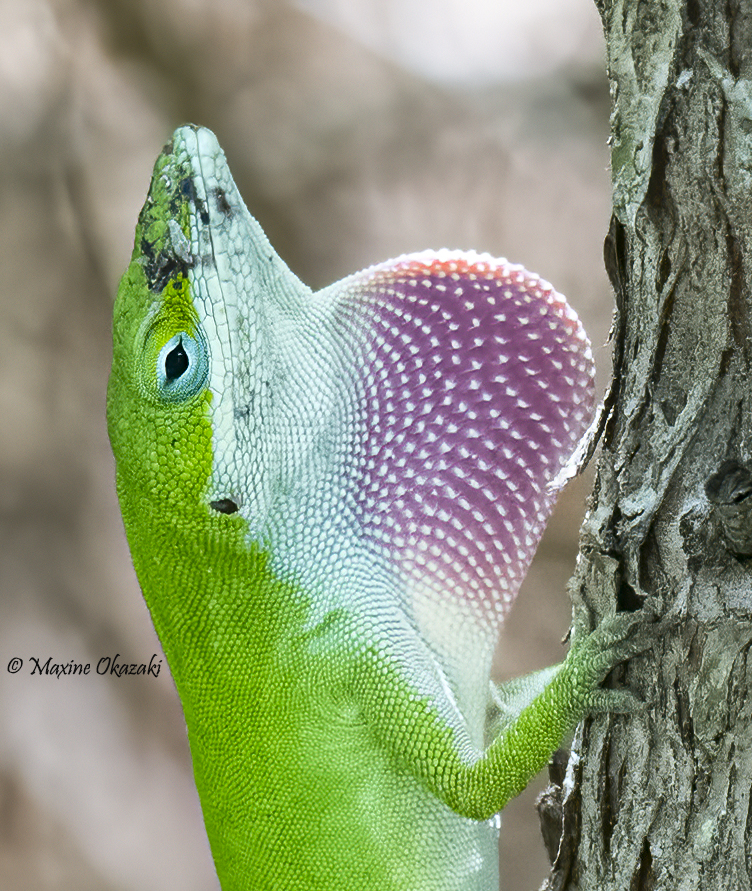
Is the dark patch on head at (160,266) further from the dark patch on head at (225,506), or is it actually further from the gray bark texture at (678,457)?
the gray bark texture at (678,457)

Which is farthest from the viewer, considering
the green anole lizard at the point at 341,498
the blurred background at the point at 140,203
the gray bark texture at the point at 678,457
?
the blurred background at the point at 140,203

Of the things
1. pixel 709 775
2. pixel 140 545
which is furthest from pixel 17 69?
pixel 709 775

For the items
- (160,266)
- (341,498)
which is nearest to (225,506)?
(341,498)

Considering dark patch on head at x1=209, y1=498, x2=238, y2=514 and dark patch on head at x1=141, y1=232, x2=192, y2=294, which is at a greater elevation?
dark patch on head at x1=141, y1=232, x2=192, y2=294

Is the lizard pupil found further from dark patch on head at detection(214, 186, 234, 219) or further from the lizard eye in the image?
dark patch on head at detection(214, 186, 234, 219)

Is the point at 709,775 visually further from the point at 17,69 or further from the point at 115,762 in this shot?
the point at 17,69

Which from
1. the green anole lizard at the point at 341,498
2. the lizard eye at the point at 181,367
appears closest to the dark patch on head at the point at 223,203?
the green anole lizard at the point at 341,498

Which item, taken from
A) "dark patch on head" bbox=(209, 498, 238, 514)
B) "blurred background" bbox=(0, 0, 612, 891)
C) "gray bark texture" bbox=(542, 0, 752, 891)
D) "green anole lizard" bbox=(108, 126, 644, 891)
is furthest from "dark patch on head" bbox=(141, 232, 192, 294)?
"blurred background" bbox=(0, 0, 612, 891)

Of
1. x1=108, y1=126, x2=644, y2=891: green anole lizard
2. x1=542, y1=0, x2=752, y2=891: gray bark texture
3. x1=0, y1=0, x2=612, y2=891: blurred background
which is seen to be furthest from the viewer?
x1=0, y1=0, x2=612, y2=891: blurred background
